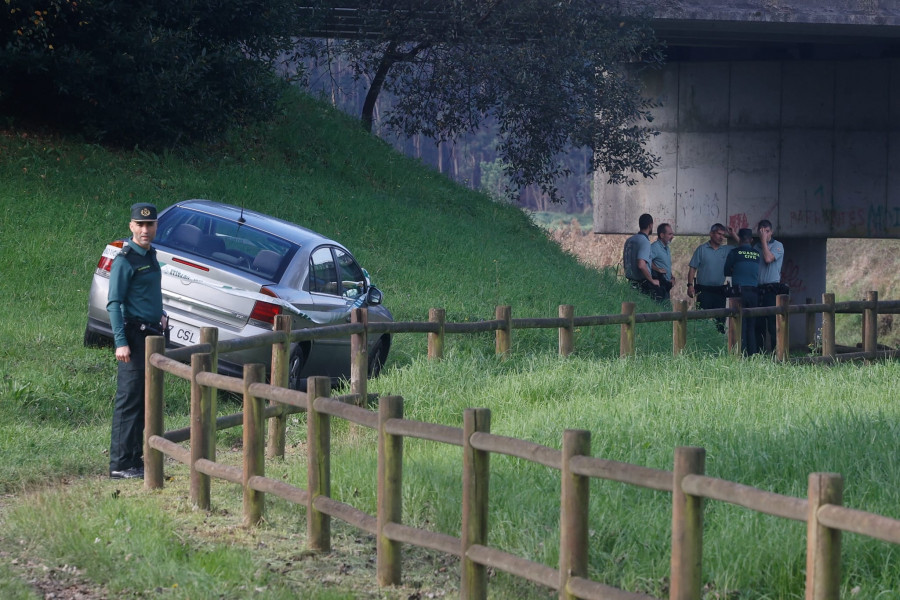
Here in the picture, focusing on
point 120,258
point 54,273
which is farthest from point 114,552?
point 54,273

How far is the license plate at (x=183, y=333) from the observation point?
9734 mm

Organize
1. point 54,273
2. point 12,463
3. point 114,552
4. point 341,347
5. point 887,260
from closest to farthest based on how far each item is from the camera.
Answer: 1. point 114,552
2. point 12,463
3. point 341,347
4. point 54,273
5. point 887,260

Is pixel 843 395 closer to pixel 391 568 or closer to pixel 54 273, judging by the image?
pixel 391 568

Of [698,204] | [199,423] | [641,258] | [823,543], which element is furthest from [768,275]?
[823,543]

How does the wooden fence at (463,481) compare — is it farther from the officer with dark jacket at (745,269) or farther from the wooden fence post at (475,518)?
the officer with dark jacket at (745,269)

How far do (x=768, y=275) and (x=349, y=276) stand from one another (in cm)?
667

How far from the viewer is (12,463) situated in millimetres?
7875

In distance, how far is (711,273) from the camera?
15.5m

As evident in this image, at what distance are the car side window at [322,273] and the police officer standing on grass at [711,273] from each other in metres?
6.31

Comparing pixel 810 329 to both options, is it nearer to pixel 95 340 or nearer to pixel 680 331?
pixel 680 331

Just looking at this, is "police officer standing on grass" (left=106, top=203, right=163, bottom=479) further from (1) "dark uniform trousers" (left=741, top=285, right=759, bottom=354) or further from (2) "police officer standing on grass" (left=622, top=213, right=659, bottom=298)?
(2) "police officer standing on grass" (left=622, top=213, right=659, bottom=298)

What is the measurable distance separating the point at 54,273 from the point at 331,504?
397 inches

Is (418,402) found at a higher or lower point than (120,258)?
lower

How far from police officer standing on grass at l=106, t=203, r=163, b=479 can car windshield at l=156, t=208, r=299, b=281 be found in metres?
2.39
